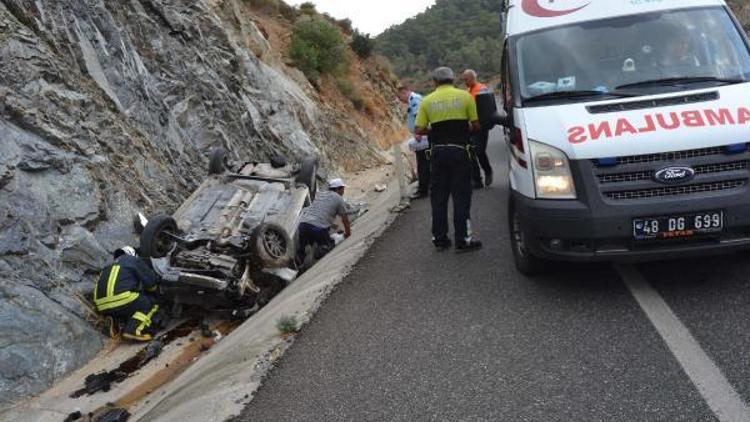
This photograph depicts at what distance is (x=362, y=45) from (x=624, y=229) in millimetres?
31694

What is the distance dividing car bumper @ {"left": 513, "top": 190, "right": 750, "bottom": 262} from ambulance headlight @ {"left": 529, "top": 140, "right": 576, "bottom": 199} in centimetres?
7

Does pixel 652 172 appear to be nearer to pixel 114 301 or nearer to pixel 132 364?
pixel 132 364

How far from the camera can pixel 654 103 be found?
17.0ft

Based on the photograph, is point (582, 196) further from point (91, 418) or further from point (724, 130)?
point (91, 418)

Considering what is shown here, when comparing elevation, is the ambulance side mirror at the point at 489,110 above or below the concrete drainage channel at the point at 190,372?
above

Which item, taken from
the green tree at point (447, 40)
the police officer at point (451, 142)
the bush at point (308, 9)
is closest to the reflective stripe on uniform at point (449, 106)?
the police officer at point (451, 142)

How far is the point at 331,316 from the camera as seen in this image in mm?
5957

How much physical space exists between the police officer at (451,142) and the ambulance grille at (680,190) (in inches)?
90.2

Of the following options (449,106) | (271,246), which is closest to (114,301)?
(271,246)

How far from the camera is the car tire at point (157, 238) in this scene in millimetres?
8148

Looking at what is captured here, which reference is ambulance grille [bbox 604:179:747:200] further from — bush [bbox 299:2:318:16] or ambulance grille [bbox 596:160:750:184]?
bush [bbox 299:2:318:16]

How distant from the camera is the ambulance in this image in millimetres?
4836

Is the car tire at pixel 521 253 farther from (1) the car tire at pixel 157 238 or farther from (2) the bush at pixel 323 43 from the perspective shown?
(2) the bush at pixel 323 43

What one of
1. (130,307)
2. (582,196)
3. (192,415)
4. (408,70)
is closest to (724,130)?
(582,196)
